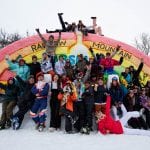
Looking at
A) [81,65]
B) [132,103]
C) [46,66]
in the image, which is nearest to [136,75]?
[132,103]

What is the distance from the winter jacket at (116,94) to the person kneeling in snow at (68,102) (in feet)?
3.39

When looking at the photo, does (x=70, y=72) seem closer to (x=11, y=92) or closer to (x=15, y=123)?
(x=11, y=92)

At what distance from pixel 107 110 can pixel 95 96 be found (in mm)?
501

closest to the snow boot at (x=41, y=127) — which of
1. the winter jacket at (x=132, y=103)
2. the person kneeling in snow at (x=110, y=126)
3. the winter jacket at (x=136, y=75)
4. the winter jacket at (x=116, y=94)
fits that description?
the person kneeling in snow at (x=110, y=126)

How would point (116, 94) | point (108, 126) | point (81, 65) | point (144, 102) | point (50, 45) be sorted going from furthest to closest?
1. point (50, 45)
2. point (81, 65)
3. point (144, 102)
4. point (116, 94)
5. point (108, 126)

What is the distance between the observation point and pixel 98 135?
26.9 ft

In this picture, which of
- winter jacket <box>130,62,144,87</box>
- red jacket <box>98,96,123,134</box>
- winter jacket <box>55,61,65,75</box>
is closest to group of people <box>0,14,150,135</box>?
red jacket <box>98,96,123,134</box>

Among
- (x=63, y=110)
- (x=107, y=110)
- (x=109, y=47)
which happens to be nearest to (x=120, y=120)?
(x=107, y=110)

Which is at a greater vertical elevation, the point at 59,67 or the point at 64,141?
the point at 59,67

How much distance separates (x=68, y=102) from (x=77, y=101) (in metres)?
0.24

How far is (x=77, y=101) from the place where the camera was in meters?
8.65

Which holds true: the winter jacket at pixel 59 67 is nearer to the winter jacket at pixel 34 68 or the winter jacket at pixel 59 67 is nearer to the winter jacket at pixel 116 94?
the winter jacket at pixel 34 68

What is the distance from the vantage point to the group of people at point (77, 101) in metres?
8.50

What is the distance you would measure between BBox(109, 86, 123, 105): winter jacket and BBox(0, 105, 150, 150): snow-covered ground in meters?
1.11
